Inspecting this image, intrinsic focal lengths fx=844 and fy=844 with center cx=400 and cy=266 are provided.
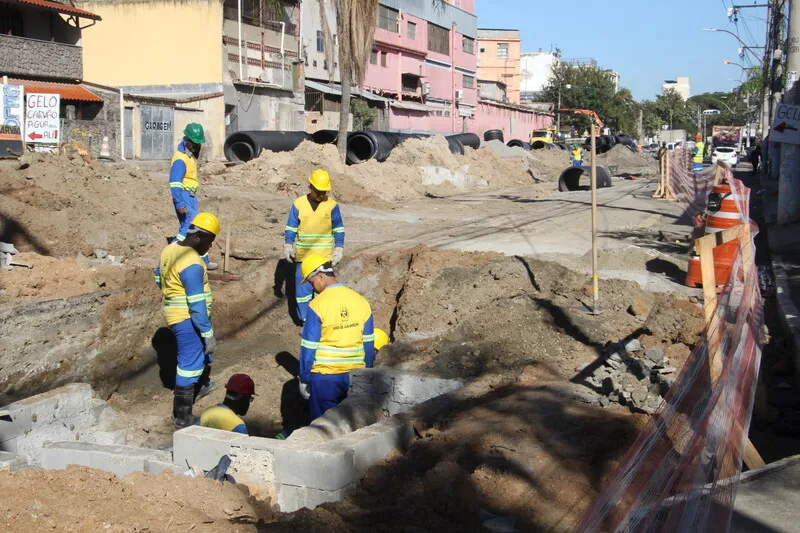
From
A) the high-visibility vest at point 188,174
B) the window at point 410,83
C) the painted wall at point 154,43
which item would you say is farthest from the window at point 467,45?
the high-visibility vest at point 188,174

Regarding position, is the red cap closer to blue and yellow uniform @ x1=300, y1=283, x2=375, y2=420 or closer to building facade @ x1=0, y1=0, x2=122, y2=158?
blue and yellow uniform @ x1=300, y1=283, x2=375, y2=420

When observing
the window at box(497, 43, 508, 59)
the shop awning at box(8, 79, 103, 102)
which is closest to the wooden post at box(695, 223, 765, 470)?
the shop awning at box(8, 79, 103, 102)

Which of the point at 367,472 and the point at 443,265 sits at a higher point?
the point at 443,265

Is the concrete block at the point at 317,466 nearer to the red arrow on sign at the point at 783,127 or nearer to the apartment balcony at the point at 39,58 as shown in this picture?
the red arrow on sign at the point at 783,127

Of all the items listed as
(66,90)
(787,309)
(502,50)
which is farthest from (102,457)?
(502,50)

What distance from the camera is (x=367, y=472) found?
5559 millimetres

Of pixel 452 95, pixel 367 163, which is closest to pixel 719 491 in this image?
pixel 367 163

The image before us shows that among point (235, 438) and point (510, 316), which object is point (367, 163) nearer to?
point (510, 316)

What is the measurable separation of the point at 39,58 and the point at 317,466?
26857 mm

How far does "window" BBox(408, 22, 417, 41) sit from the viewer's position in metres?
52.9

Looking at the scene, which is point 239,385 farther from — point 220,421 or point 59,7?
point 59,7

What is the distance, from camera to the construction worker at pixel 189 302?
293 inches

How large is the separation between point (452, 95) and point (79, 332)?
50.0 metres

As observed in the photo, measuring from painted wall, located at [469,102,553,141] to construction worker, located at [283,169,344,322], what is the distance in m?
51.3
